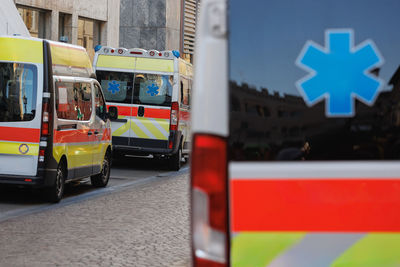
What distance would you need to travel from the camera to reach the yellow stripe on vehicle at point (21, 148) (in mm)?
11977

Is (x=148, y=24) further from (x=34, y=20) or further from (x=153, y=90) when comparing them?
(x=153, y=90)

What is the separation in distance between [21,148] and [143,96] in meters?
7.57

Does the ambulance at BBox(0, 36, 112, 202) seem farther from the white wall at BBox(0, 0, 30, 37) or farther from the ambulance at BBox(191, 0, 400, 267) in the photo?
the ambulance at BBox(191, 0, 400, 267)

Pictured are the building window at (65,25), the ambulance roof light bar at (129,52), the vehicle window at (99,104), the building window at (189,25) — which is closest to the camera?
the vehicle window at (99,104)

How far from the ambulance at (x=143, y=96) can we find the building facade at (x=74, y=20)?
6.27 meters

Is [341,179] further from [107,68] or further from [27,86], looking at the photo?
[107,68]

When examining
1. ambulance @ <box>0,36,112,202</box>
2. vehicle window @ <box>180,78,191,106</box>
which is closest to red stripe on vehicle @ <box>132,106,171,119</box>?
vehicle window @ <box>180,78,191,106</box>

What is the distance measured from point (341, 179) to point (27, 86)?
9.38 metres

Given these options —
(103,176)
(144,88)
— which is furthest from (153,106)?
(103,176)

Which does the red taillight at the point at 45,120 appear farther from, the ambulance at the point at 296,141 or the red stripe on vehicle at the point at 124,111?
the ambulance at the point at 296,141

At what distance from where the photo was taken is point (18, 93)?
12047mm

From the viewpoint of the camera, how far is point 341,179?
3131 millimetres

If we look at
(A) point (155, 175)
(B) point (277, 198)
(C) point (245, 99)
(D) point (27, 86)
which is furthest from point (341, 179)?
(A) point (155, 175)

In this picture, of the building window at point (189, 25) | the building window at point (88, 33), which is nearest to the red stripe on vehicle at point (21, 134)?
the building window at point (88, 33)
